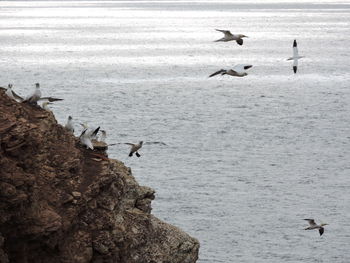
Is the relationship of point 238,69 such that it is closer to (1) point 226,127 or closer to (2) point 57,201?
(2) point 57,201

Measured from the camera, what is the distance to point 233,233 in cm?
1956

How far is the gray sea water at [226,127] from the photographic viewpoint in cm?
2008

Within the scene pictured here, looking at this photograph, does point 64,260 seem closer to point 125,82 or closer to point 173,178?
point 173,178

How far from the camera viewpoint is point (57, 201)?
11.2m

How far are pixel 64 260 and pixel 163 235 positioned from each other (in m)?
2.81

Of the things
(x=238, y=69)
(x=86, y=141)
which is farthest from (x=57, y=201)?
(x=238, y=69)

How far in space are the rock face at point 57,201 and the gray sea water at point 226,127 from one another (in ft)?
20.1

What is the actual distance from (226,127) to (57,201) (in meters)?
21.4

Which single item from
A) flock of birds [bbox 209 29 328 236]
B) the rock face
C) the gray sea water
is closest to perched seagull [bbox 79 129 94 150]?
the rock face

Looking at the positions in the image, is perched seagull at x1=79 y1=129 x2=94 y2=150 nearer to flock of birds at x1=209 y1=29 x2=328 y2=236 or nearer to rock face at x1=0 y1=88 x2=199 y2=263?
rock face at x1=0 y1=88 x2=199 y2=263

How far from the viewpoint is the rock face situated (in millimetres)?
10664

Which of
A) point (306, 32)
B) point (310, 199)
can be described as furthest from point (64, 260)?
point (306, 32)

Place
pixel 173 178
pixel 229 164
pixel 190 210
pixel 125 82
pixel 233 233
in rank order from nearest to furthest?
pixel 233 233, pixel 190 210, pixel 173 178, pixel 229 164, pixel 125 82

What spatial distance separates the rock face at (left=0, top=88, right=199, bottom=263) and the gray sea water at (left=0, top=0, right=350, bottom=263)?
614 centimetres
